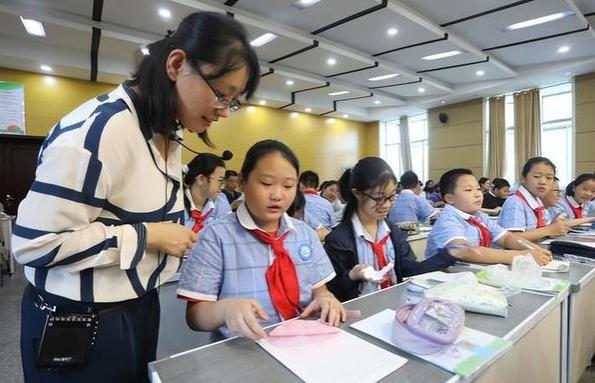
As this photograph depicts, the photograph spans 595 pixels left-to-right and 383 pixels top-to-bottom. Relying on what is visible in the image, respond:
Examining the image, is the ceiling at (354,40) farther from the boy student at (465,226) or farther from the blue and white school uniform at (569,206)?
the blue and white school uniform at (569,206)

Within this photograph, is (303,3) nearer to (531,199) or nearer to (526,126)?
(531,199)

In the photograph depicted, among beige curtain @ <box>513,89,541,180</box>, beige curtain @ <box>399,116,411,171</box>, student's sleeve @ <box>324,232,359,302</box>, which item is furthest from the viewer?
beige curtain @ <box>399,116,411,171</box>

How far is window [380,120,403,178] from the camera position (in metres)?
12.1

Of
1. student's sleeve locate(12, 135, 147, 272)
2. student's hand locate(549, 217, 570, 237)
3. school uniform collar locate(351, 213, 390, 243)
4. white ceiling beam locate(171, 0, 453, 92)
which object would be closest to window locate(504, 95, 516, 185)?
white ceiling beam locate(171, 0, 453, 92)

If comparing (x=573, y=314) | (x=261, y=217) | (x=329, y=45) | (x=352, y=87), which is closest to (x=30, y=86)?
(x=329, y=45)

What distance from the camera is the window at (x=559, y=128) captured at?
27.0 ft

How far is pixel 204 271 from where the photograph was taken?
103 centimetres

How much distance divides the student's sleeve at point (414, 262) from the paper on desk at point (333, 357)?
32.9 inches

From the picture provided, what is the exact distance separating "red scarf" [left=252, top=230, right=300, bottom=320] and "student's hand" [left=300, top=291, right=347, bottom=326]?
10 centimetres

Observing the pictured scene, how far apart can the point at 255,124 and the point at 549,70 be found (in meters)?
7.12

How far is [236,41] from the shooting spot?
0.81 meters

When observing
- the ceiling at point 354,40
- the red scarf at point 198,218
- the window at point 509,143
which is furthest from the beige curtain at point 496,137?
the red scarf at point 198,218

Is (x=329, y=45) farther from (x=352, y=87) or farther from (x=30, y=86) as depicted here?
(x=30, y=86)

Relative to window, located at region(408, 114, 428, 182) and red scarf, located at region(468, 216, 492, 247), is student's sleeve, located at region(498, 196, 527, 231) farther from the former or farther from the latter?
window, located at region(408, 114, 428, 182)
